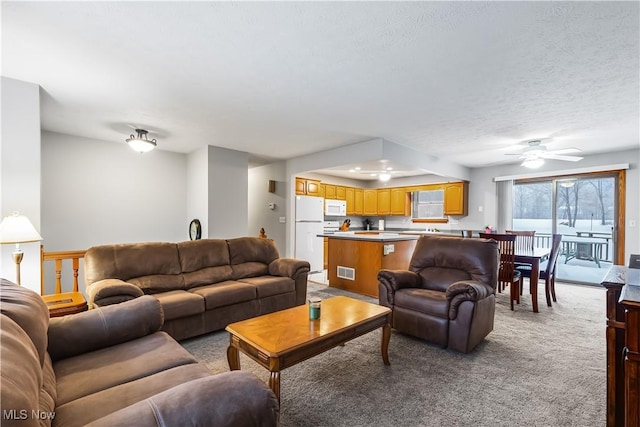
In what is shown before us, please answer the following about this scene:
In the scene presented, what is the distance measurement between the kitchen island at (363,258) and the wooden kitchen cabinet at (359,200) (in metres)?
2.92

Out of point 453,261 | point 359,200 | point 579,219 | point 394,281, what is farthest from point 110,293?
point 579,219

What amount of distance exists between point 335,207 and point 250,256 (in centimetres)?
353

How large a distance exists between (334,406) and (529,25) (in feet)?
8.89

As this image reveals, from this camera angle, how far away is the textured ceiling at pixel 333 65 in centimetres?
175

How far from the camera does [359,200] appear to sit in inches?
316

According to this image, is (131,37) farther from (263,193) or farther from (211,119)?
(263,193)

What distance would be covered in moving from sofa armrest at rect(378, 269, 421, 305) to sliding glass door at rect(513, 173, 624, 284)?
439cm

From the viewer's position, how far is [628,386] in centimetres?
117

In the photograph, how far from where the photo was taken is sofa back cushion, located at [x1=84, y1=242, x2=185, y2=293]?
2.94m

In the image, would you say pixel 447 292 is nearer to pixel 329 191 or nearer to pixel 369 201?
pixel 329 191

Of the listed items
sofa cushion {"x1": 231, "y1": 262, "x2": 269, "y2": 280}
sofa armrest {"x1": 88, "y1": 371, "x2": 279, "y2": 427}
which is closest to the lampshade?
sofa cushion {"x1": 231, "y1": 262, "x2": 269, "y2": 280}

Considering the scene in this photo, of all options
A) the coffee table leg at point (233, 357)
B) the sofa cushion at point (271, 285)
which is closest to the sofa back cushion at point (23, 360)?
the coffee table leg at point (233, 357)

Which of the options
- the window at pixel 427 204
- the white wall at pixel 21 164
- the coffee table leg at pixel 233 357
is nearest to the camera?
the coffee table leg at pixel 233 357

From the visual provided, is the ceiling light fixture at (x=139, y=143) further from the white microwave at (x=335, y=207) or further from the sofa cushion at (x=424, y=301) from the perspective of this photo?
the white microwave at (x=335, y=207)
